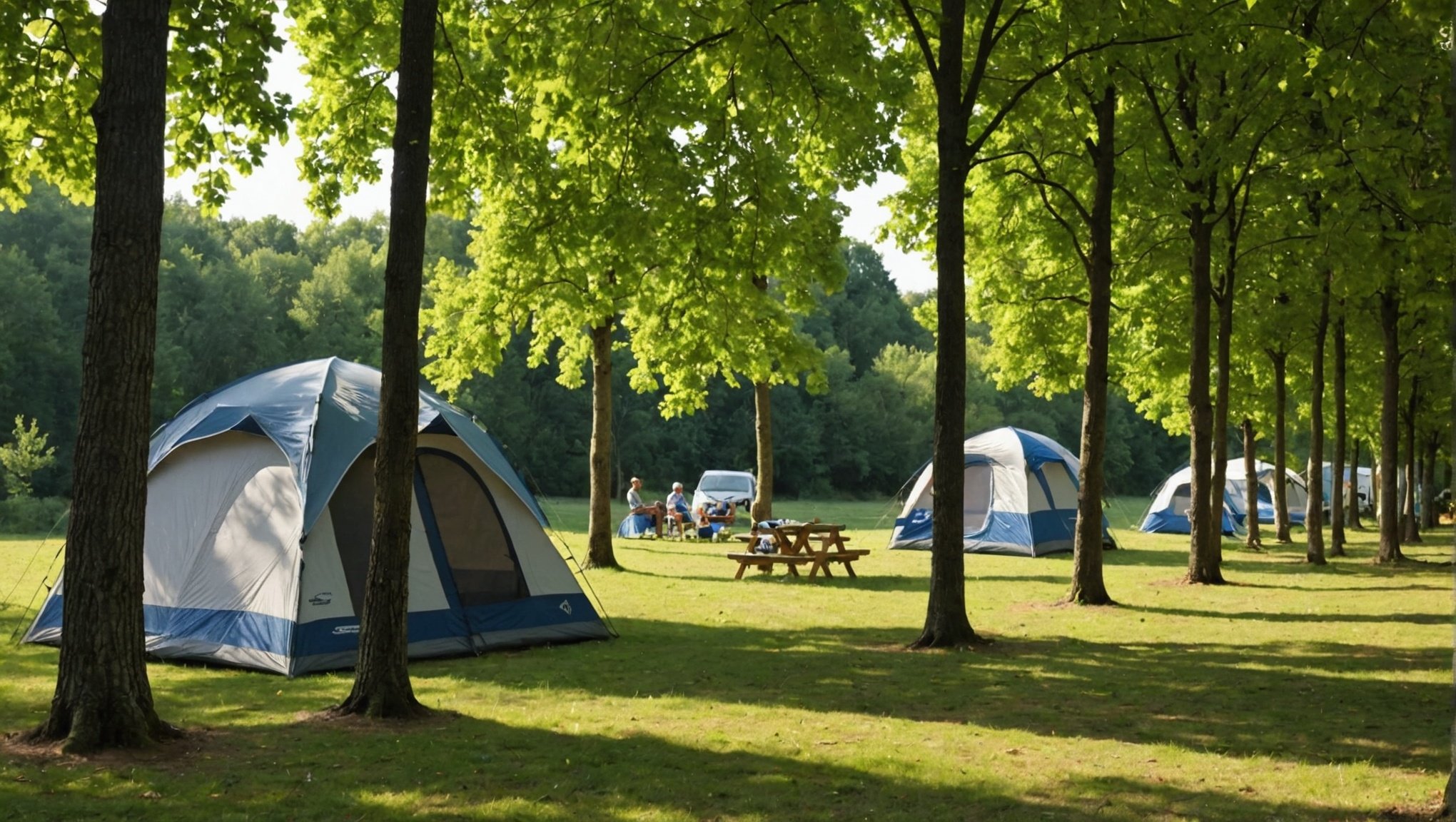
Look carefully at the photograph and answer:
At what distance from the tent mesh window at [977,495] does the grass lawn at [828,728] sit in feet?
35.6

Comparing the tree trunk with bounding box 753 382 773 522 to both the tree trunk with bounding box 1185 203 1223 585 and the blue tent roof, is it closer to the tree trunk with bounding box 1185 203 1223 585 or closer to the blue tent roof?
the tree trunk with bounding box 1185 203 1223 585

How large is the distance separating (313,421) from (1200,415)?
11.5 meters

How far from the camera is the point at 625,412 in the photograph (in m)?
68.2

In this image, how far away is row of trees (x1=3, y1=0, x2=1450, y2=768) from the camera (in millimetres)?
6910

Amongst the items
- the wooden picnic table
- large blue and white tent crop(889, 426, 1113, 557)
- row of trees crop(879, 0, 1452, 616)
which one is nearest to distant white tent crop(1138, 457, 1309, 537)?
row of trees crop(879, 0, 1452, 616)

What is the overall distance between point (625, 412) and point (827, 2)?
5841 cm

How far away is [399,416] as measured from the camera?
7879 mm

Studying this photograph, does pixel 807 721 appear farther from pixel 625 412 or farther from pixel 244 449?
pixel 625 412

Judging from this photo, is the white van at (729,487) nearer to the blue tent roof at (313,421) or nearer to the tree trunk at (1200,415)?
the tree trunk at (1200,415)

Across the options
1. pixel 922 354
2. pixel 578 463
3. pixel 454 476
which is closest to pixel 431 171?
pixel 454 476

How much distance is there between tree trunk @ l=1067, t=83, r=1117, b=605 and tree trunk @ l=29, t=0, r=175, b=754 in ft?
33.9

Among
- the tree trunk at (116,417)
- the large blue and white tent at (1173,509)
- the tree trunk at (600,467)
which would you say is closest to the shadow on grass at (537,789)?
the tree trunk at (116,417)

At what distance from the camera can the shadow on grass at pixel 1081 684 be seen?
771 centimetres

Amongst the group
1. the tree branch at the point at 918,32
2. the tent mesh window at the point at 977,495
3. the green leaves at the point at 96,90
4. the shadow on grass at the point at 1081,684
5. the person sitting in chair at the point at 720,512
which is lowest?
the shadow on grass at the point at 1081,684
